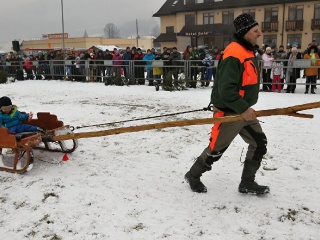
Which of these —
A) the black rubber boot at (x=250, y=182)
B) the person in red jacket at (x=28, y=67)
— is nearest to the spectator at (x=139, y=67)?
the person in red jacket at (x=28, y=67)

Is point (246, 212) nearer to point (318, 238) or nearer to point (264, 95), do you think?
point (318, 238)

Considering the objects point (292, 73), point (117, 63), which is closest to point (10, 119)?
point (292, 73)

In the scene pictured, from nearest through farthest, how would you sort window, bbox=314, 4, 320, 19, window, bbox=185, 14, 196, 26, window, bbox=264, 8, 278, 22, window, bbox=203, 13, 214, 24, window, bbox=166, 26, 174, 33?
window, bbox=314, 4, 320, 19
window, bbox=264, 8, 278, 22
window, bbox=203, 13, 214, 24
window, bbox=185, 14, 196, 26
window, bbox=166, 26, 174, 33

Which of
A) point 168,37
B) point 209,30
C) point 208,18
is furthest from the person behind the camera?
point 168,37

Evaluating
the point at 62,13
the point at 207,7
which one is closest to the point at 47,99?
the point at 62,13

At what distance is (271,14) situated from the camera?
38.6 meters

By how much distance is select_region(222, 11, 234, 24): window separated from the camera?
40006 mm

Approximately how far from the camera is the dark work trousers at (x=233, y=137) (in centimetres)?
350

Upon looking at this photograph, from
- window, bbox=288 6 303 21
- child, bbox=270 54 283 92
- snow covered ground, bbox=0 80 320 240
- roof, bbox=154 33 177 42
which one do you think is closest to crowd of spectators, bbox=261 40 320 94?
child, bbox=270 54 283 92

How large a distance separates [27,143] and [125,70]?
1091 centimetres

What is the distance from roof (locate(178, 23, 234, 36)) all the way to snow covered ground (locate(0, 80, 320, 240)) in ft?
109

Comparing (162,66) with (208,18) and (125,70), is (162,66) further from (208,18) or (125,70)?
(208,18)

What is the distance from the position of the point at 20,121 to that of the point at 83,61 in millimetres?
12345

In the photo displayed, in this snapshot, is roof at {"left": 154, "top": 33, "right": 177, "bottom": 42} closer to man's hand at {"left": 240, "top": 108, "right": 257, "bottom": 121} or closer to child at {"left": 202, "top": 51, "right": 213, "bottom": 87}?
child at {"left": 202, "top": 51, "right": 213, "bottom": 87}
